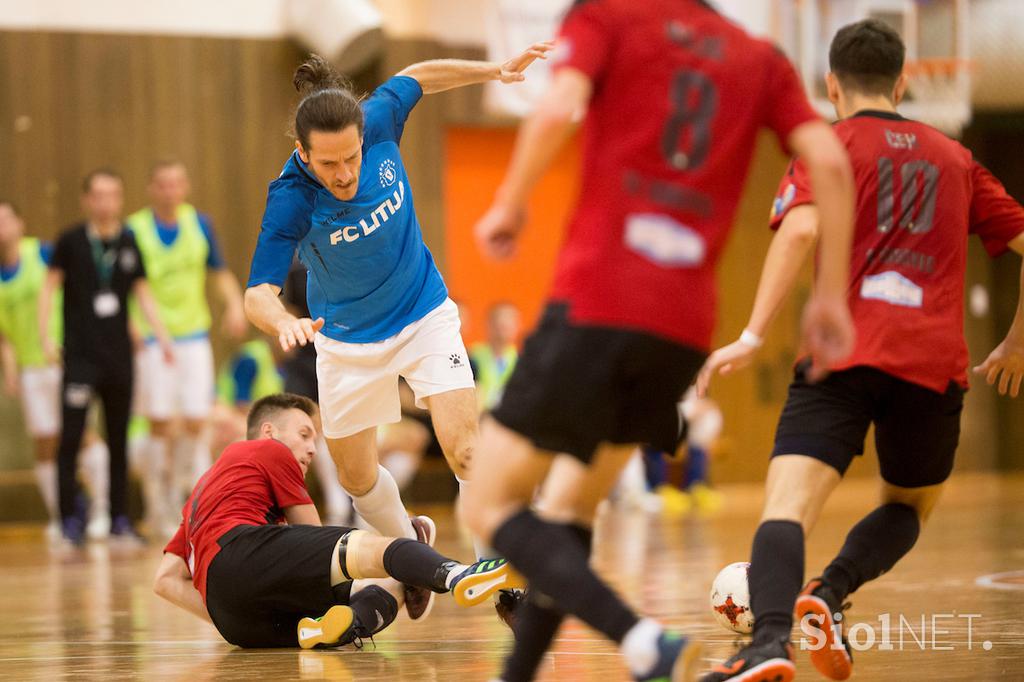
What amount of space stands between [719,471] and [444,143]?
4445 mm

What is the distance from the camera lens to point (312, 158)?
4.24 metres

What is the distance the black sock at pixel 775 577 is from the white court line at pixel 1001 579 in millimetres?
2446

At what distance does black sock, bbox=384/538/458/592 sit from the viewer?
419cm

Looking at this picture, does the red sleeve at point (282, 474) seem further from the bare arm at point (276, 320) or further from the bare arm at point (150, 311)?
the bare arm at point (150, 311)

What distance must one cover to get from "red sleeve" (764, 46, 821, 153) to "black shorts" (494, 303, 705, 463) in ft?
1.67

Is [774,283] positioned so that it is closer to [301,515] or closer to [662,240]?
[662,240]

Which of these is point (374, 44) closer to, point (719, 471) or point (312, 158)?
point (719, 471)

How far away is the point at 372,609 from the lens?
4.50 meters

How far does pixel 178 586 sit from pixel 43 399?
20.1 ft

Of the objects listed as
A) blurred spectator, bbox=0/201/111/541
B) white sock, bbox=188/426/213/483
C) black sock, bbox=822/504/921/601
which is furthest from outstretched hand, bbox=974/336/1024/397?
blurred spectator, bbox=0/201/111/541

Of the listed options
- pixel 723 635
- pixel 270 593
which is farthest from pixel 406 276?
pixel 723 635

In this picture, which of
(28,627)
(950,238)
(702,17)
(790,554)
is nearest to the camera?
(702,17)

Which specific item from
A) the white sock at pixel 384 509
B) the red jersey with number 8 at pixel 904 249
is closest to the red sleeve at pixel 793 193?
the red jersey with number 8 at pixel 904 249

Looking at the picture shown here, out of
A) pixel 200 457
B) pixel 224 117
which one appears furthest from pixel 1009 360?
pixel 224 117
